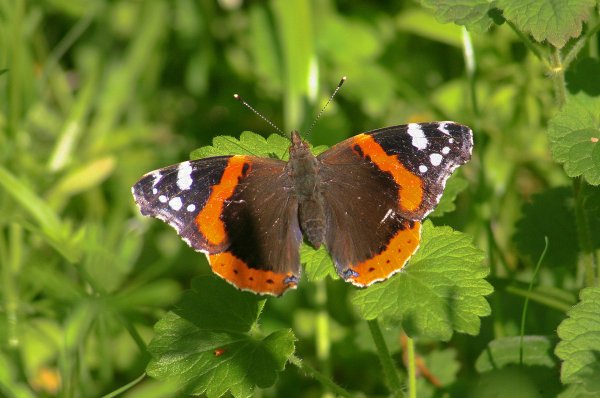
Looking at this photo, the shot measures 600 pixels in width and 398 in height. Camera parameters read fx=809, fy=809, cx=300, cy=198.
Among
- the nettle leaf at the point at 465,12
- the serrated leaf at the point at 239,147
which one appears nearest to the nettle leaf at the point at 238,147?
the serrated leaf at the point at 239,147

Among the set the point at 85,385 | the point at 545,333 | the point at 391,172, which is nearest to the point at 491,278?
the point at 545,333

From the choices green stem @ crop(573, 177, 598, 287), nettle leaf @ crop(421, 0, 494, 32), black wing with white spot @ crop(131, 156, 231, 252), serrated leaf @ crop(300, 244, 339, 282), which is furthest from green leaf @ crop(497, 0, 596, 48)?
black wing with white spot @ crop(131, 156, 231, 252)

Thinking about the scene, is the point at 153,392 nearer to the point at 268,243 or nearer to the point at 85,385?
the point at 268,243

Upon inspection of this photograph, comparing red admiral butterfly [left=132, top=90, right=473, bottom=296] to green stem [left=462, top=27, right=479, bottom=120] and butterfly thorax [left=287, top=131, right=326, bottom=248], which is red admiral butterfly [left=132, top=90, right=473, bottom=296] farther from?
green stem [left=462, top=27, right=479, bottom=120]

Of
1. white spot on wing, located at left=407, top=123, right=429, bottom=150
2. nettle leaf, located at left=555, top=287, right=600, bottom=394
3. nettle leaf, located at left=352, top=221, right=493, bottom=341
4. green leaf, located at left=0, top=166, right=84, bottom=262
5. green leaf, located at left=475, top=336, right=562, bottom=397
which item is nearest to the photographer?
nettle leaf, located at left=555, top=287, right=600, bottom=394

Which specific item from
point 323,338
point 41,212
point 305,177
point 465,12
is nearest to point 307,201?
point 305,177

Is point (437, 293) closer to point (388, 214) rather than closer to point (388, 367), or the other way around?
point (388, 367)
